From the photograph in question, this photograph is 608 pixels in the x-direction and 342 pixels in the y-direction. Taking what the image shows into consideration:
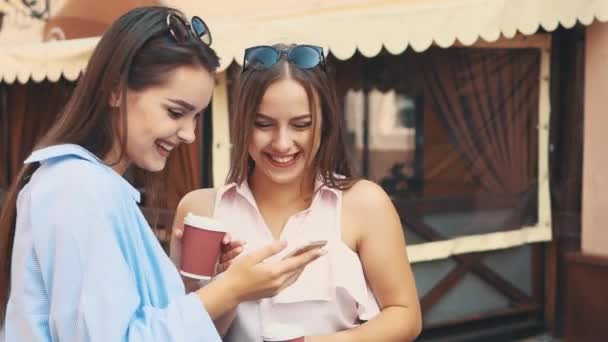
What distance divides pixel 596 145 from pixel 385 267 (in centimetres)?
385

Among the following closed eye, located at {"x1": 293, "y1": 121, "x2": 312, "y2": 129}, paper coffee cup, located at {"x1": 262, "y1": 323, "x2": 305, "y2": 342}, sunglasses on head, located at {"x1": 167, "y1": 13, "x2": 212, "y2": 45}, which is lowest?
paper coffee cup, located at {"x1": 262, "y1": 323, "x2": 305, "y2": 342}

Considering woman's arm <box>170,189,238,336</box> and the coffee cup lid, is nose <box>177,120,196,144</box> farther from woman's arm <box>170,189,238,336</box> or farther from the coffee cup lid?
woman's arm <box>170,189,238,336</box>

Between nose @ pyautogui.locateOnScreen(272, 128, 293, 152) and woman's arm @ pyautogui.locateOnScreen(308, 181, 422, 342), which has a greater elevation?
nose @ pyautogui.locateOnScreen(272, 128, 293, 152)

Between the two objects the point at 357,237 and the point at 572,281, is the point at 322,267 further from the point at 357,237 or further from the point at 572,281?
the point at 572,281

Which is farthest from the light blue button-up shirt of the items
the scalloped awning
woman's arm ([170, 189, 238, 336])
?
the scalloped awning

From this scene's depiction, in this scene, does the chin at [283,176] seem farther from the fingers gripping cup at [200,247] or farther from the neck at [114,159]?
the neck at [114,159]

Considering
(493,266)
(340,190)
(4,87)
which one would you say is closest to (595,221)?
(493,266)

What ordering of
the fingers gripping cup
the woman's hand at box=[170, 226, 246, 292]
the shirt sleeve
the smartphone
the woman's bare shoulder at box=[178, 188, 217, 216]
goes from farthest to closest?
the woman's bare shoulder at box=[178, 188, 217, 216] → the woman's hand at box=[170, 226, 246, 292] → the fingers gripping cup → the smartphone → the shirt sleeve

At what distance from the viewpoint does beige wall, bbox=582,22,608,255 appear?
203 inches

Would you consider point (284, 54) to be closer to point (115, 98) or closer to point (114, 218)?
point (115, 98)

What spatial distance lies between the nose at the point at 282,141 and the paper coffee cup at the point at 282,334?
0.50 meters

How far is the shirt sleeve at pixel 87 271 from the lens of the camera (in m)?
1.24

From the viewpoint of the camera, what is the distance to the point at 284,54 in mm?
2020

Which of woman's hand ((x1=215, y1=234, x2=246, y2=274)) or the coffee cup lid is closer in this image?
the coffee cup lid
